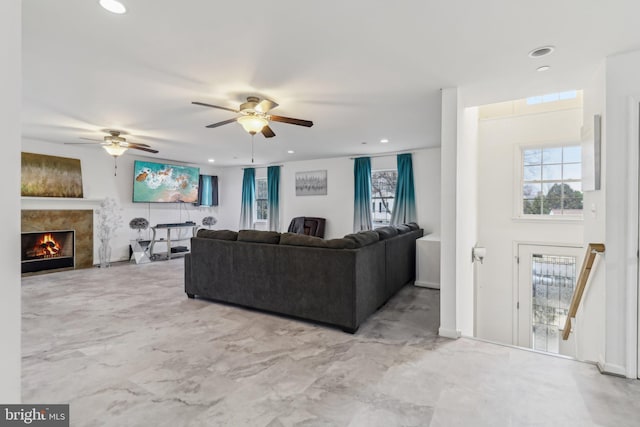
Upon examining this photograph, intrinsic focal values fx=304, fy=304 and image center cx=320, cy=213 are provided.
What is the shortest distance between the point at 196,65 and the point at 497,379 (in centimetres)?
342

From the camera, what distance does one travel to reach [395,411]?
74.5 inches

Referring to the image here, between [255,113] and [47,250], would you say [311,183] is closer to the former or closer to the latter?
[255,113]

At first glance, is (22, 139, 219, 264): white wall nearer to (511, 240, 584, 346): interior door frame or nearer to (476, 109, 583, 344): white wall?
(476, 109, 583, 344): white wall

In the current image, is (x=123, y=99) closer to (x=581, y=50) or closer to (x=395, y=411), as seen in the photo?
(x=395, y=411)

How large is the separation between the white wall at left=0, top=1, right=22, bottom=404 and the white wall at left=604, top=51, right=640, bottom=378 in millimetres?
3317

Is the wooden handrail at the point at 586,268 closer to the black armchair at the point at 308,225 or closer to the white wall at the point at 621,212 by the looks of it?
→ the white wall at the point at 621,212

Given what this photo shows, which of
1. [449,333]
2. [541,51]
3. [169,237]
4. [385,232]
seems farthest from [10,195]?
[169,237]

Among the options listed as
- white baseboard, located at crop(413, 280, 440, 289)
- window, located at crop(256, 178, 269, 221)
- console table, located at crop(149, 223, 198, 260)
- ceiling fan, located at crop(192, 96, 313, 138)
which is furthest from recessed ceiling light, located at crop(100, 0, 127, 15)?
window, located at crop(256, 178, 269, 221)

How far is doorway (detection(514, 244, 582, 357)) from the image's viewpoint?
4.75 meters

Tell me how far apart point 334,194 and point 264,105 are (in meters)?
4.28

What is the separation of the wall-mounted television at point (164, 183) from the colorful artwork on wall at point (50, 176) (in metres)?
1.07

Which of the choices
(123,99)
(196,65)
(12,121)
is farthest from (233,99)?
(12,121)

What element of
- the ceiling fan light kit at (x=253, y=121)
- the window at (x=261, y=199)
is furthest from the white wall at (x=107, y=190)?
the ceiling fan light kit at (x=253, y=121)

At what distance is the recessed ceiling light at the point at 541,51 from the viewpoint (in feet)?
7.32
